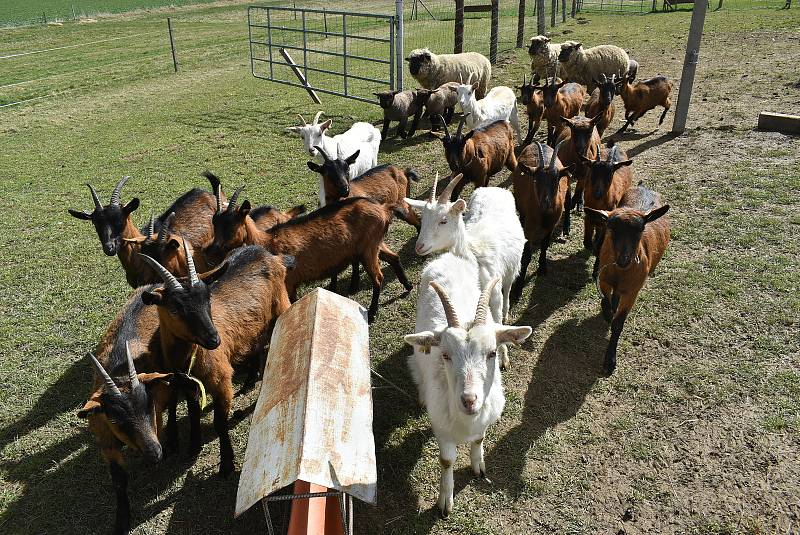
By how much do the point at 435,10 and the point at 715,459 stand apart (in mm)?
33313

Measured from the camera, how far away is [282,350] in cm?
420

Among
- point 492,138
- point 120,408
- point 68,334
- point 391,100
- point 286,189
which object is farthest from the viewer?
point 391,100

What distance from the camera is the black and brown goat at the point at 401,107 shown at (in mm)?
12305

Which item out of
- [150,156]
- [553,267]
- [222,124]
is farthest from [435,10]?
[553,267]

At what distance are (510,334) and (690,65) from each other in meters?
10.2

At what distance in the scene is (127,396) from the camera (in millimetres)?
3668

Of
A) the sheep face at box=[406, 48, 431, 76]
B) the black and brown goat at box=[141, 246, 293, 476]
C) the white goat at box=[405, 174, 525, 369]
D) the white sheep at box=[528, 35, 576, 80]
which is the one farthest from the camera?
the white sheep at box=[528, 35, 576, 80]

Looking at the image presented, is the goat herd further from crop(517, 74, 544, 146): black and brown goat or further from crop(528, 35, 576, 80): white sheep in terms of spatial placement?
crop(528, 35, 576, 80): white sheep

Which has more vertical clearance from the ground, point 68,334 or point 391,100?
point 391,100

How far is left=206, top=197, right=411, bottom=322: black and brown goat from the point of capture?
5977 mm

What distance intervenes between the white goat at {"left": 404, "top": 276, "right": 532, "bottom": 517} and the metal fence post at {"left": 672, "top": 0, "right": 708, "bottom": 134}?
9.17 metres

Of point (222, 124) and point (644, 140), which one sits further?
point (222, 124)

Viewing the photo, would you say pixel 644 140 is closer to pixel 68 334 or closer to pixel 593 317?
pixel 593 317

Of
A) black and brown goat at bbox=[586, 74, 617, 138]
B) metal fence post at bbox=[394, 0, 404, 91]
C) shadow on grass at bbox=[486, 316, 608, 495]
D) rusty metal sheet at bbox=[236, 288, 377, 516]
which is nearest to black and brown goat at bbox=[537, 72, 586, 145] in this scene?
black and brown goat at bbox=[586, 74, 617, 138]
